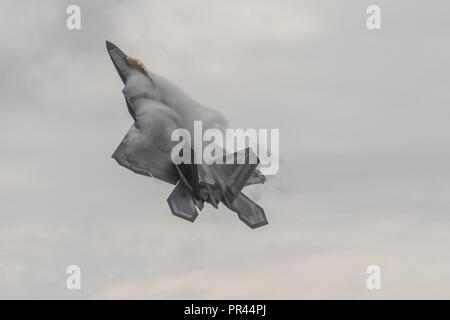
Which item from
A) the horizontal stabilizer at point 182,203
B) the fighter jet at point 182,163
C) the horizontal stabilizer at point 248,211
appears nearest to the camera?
the horizontal stabilizer at point 182,203

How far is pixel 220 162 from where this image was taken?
8844 cm

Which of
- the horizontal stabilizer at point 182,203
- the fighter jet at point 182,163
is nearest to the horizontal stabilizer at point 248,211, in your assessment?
the fighter jet at point 182,163

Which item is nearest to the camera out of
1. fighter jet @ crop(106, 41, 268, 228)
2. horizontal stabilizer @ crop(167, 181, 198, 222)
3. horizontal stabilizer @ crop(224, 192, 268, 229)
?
horizontal stabilizer @ crop(167, 181, 198, 222)

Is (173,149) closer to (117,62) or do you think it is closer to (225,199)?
(225,199)

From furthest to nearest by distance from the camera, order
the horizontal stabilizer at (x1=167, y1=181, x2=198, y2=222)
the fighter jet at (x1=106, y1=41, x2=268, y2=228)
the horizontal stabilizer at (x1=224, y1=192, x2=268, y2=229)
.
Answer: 1. the horizontal stabilizer at (x1=224, y1=192, x2=268, y2=229)
2. the fighter jet at (x1=106, y1=41, x2=268, y2=228)
3. the horizontal stabilizer at (x1=167, y1=181, x2=198, y2=222)

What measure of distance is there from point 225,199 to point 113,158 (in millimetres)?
12787

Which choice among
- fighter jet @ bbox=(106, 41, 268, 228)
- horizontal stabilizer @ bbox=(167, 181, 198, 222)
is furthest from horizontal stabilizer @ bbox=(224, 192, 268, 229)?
horizontal stabilizer @ bbox=(167, 181, 198, 222)

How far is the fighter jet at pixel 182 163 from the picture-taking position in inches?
3406

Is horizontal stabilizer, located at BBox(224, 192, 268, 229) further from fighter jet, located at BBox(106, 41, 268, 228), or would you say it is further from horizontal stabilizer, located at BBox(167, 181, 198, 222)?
horizontal stabilizer, located at BBox(167, 181, 198, 222)

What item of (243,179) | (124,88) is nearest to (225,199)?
(243,179)

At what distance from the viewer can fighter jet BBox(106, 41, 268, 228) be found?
8650 cm

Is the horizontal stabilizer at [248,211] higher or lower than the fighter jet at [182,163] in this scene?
lower

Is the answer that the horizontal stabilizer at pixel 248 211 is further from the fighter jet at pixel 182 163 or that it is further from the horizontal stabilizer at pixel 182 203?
the horizontal stabilizer at pixel 182 203

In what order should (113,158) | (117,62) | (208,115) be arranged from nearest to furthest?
(113,158) < (208,115) < (117,62)
